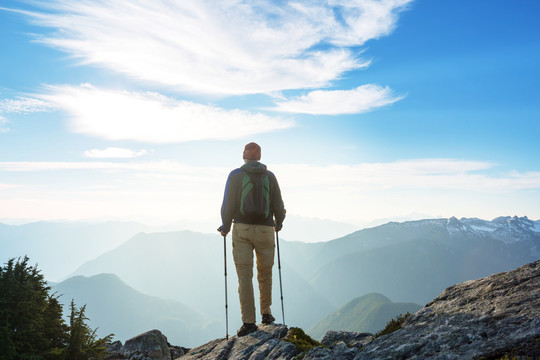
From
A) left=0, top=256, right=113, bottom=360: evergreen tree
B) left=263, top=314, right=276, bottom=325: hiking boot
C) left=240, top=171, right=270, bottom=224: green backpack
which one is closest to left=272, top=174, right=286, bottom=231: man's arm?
A: left=240, top=171, right=270, bottom=224: green backpack

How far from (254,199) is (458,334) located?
21.8ft

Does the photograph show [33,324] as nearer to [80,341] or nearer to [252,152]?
[80,341]

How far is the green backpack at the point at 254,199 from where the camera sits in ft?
37.3

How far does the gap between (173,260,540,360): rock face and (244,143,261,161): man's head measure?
18.3ft

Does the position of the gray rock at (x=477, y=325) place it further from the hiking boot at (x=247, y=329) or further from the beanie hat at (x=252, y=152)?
the beanie hat at (x=252, y=152)

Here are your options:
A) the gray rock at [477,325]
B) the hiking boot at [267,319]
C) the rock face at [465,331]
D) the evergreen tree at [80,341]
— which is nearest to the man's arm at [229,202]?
the hiking boot at [267,319]

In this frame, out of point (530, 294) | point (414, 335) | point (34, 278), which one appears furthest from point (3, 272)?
point (530, 294)

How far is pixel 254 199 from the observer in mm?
11406

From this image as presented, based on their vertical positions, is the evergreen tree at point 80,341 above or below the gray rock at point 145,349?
above

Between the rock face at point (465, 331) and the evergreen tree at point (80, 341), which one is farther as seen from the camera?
the evergreen tree at point (80, 341)

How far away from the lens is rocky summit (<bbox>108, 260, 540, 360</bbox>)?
585 cm

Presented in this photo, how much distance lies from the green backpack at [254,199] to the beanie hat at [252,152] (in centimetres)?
66

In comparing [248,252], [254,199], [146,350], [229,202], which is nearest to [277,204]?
[254,199]

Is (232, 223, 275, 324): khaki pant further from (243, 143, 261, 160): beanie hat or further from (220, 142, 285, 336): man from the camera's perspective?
(243, 143, 261, 160): beanie hat
